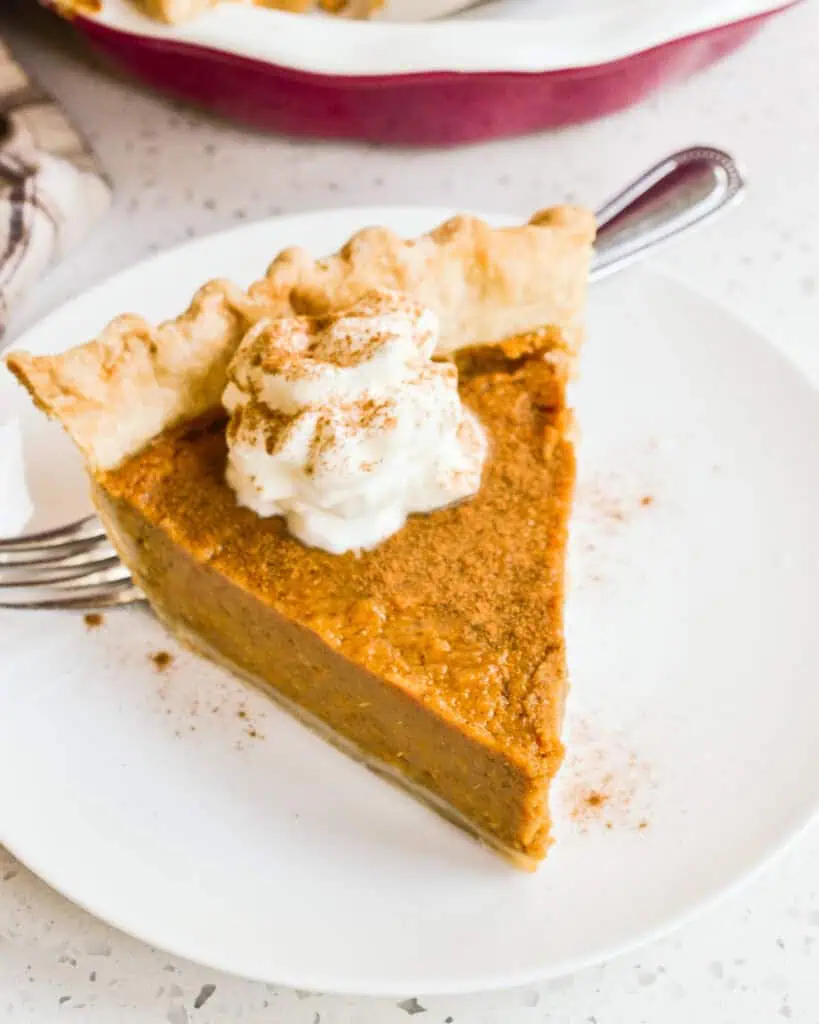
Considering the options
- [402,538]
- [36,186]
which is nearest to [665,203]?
[402,538]

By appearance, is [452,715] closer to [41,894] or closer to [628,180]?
[41,894]

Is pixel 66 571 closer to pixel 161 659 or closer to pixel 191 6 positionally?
pixel 161 659

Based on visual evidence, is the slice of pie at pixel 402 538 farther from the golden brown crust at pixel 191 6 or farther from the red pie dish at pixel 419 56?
the golden brown crust at pixel 191 6

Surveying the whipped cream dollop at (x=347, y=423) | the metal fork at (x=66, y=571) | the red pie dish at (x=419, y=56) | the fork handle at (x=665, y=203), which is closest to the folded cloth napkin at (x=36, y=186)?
the red pie dish at (x=419, y=56)

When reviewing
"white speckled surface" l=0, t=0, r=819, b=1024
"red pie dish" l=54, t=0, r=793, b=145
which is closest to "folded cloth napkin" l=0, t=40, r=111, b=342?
"white speckled surface" l=0, t=0, r=819, b=1024

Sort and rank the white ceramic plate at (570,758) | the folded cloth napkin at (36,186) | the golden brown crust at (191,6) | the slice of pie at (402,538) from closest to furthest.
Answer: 1. the white ceramic plate at (570,758)
2. the slice of pie at (402,538)
3. the golden brown crust at (191,6)
4. the folded cloth napkin at (36,186)
